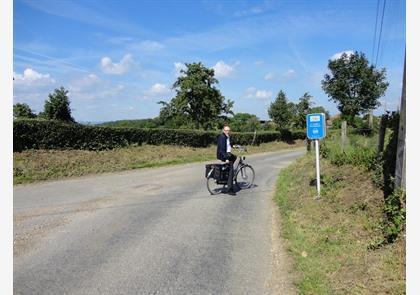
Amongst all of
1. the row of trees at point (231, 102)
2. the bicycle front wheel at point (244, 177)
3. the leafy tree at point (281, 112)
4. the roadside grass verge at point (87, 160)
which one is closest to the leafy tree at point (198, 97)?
the row of trees at point (231, 102)

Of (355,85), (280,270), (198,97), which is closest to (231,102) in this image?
(198,97)

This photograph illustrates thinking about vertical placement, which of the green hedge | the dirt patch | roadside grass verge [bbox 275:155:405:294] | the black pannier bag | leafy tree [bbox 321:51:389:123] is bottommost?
the dirt patch

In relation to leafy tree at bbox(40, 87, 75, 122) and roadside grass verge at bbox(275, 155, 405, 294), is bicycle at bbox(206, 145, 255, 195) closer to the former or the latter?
roadside grass verge at bbox(275, 155, 405, 294)

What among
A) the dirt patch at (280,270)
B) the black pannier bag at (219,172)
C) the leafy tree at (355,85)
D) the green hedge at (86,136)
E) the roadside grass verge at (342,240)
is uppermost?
the leafy tree at (355,85)

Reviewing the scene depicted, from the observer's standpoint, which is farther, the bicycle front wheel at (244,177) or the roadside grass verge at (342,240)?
the bicycle front wheel at (244,177)

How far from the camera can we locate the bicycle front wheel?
1152cm

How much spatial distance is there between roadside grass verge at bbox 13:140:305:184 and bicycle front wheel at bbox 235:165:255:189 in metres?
7.66

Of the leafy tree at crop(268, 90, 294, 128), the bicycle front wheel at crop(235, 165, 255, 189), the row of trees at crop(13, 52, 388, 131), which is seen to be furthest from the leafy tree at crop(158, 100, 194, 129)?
the bicycle front wheel at crop(235, 165, 255, 189)

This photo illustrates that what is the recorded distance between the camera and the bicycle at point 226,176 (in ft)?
34.0

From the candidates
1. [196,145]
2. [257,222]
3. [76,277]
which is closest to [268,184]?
[257,222]

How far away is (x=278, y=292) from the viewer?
4.34m

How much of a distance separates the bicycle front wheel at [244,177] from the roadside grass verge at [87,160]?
302 inches

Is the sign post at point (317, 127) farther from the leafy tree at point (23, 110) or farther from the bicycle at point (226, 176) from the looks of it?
the leafy tree at point (23, 110)

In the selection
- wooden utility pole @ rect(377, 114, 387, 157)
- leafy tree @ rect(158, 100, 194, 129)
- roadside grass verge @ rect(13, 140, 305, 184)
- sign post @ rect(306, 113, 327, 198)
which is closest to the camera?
wooden utility pole @ rect(377, 114, 387, 157)
